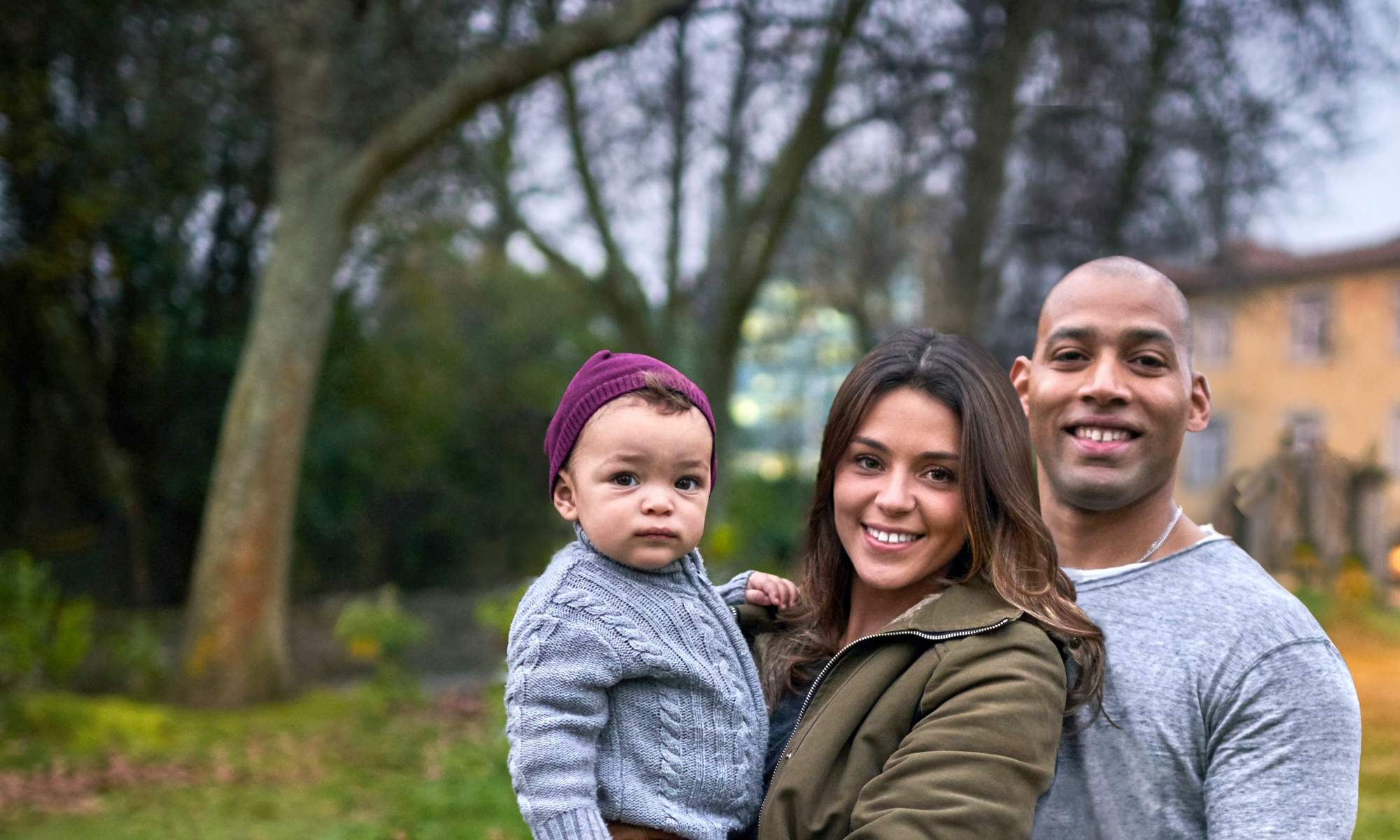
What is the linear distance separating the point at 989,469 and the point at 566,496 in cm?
84

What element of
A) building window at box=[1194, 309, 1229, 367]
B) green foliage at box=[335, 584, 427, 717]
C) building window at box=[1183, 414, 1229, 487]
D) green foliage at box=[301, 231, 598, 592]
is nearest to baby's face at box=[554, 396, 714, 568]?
green foliage at box=[335, 584, 427, 717]

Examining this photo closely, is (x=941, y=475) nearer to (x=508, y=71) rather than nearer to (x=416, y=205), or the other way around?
(x=508, y=71)

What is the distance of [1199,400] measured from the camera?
230 cm

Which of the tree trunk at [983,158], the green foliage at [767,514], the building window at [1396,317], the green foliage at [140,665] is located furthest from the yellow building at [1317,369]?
the green foliage at [140,665]

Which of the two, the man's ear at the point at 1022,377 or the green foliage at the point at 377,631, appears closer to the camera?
the man's ear at the point at 1022,377

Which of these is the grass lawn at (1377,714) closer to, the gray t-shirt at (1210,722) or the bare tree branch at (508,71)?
the gray t-shirt at (1210,722)

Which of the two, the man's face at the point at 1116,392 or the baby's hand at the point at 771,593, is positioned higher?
the man's face at the point at 1116,392

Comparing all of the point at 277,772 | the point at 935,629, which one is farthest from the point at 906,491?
the point at 277,772

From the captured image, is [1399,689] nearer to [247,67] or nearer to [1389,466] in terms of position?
[247,67]

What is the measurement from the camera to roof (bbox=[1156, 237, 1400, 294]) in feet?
42.0

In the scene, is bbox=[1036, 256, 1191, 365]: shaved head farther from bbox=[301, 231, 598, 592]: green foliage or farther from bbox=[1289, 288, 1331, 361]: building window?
bbox=[1289, 288, 1331, 361]: building window

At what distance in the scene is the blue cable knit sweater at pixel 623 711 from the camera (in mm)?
1928

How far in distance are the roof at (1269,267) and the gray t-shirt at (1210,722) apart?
420 cm

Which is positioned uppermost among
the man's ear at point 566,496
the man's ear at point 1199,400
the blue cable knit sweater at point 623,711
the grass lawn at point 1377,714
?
the man's ear at point 1199,400
